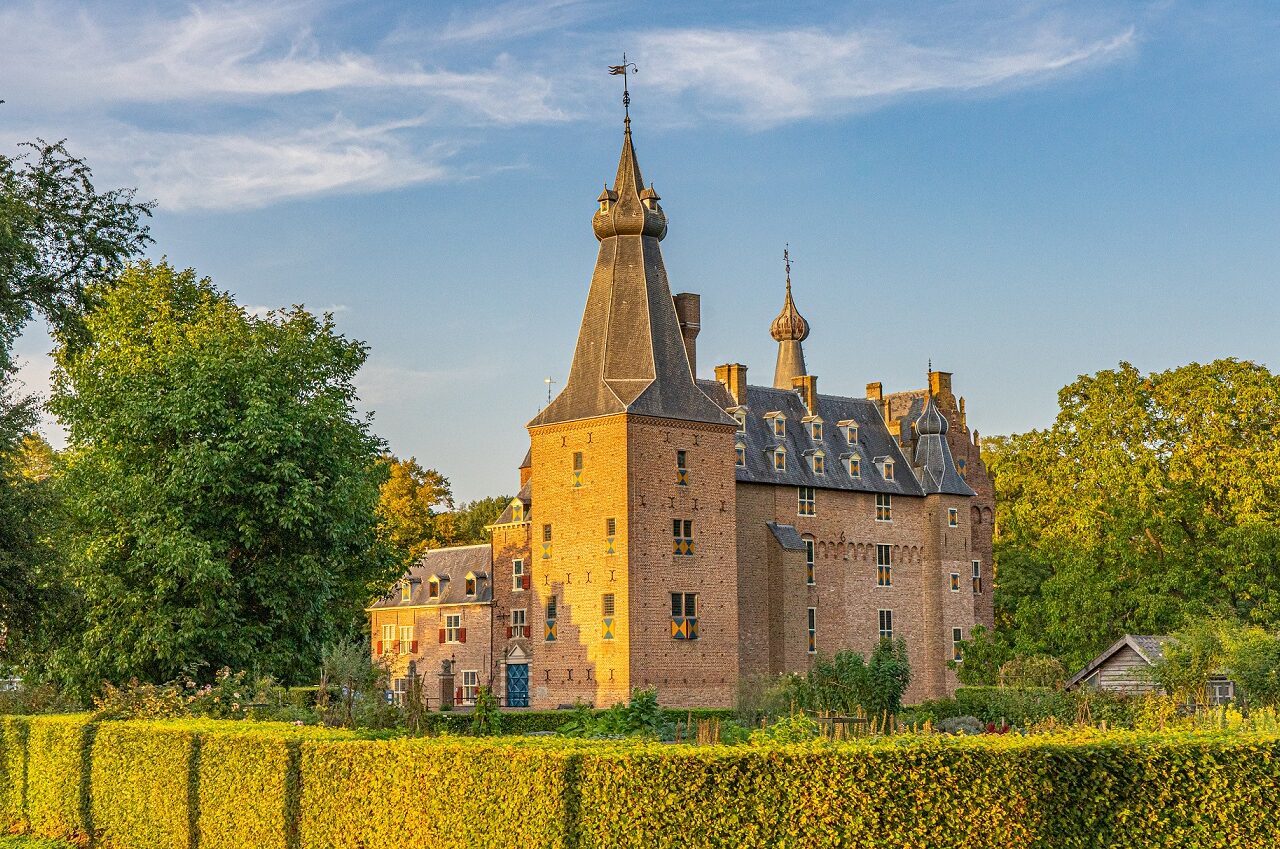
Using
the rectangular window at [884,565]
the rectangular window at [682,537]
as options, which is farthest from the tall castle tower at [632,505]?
the rectangular window at [884,565]

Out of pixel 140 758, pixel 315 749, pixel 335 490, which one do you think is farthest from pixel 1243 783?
pixel 335 490

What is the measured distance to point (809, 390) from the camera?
5488 cm

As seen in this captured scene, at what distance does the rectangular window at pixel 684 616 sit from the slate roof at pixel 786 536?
204 inches

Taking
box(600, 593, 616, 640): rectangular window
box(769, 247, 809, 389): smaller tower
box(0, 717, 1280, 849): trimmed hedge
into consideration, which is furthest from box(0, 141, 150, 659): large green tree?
box(769, 247, 809, 389): smaller tower

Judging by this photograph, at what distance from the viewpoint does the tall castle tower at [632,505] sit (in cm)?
4456

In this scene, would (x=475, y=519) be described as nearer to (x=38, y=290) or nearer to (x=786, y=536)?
(x=786, y=536)

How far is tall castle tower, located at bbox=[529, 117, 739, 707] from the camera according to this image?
146 feet

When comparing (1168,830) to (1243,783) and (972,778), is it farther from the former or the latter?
(972,778)

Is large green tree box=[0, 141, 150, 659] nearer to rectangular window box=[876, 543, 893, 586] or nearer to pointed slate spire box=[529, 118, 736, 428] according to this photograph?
pointed slate spire box=[529, 118, 736, 428]

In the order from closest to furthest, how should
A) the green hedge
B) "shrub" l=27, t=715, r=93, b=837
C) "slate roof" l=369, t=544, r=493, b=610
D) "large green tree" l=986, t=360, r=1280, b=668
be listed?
1. "shrub" l=27, t=715, r=93, b=837
2. the green hedge
3. "large green tree" l=986, t=360, r=1280, b=668
4. "slate roof" l=369, t=544, r=493, b=610

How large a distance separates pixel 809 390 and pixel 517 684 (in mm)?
15366

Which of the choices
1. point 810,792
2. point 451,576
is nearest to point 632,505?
point 451,576

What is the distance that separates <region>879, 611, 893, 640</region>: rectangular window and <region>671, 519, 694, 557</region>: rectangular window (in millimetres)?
10702

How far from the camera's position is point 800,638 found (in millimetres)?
49594
